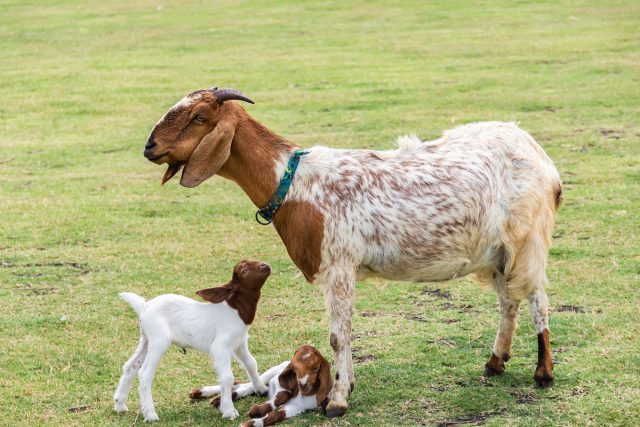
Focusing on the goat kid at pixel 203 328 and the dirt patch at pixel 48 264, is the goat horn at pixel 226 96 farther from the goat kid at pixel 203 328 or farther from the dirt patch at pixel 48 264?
the dirt patch at pixel 48 264

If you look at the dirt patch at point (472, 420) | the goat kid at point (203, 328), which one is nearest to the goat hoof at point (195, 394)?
the goat kid at point (203, 328)

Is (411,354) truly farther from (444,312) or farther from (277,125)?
(277,125)

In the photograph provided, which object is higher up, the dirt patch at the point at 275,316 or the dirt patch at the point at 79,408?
the dirt patch at the point at 79,408

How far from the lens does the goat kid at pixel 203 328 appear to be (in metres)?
6.88

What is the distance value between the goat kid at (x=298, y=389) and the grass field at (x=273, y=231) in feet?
0.40

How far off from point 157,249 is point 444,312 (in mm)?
3458

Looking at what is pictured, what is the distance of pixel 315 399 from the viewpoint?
22.9 ft

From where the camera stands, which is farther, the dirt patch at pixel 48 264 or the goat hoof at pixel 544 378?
the dirt patch at pixel 48 264

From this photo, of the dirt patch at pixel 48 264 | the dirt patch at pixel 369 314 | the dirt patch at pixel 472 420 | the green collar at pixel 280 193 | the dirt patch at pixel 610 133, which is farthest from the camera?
the dirt patch at pixel 610 133

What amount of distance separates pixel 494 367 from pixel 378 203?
149 centimetres

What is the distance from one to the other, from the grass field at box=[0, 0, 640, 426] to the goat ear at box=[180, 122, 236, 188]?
156 centimetres

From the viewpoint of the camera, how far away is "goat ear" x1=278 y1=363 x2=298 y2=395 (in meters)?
6.91

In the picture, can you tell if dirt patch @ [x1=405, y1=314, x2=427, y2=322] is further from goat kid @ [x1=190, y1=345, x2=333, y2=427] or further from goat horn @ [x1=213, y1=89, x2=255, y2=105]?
goat horn @ [x1=213, y1=89, x2=255, y2=105]

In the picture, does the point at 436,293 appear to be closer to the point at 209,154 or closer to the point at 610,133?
the point at 209,154
